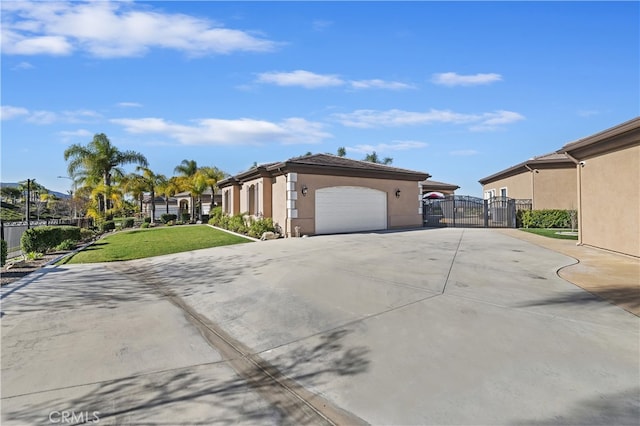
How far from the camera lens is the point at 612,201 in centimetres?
1002

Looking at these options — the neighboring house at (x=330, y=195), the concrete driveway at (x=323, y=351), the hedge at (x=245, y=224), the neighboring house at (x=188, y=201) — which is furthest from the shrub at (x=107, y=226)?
the concrete driveway at (x=323, y=351)

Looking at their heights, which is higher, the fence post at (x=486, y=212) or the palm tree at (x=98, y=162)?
the palm tree at (x=98, y=162)

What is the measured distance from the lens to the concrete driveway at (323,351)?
2.90m

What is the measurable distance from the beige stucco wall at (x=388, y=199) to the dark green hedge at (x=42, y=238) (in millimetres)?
9883

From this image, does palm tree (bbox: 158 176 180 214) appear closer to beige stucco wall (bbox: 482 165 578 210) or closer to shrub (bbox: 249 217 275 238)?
shrub (bbox: 249 217 275 238)

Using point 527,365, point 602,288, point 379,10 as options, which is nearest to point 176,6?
point 379,10

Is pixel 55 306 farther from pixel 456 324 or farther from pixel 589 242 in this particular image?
pixel 589 242

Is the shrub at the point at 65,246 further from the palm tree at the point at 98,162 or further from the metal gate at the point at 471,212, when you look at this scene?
the metal gate at the point at 471,212

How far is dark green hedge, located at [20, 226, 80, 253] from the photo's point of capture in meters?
12.4

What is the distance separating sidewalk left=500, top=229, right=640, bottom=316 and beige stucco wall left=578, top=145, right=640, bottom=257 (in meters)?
0.46

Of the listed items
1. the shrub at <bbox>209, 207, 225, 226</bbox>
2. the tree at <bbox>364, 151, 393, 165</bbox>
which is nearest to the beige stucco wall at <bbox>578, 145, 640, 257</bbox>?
the shrub at <bbox>209, 207, 225, 226</bbox>

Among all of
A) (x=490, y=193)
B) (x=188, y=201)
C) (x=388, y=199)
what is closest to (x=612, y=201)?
(x=388, y=199)

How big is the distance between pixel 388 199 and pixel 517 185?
37.5 feet

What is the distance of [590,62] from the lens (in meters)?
12.2
